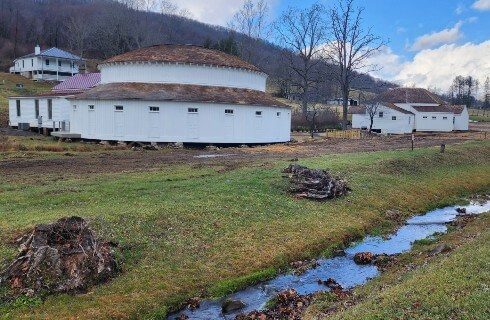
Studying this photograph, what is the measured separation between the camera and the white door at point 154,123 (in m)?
35.5

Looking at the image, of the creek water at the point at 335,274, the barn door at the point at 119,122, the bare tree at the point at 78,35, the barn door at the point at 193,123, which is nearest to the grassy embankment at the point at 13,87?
the barn door at the point at 119,122

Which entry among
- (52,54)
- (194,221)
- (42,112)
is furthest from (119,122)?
(52,54)

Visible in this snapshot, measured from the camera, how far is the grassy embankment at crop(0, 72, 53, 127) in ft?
193

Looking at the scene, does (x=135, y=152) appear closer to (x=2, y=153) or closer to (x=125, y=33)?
(x=2, y=153)

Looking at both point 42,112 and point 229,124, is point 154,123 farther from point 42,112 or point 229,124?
point 42,112

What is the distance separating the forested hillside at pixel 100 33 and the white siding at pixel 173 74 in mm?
43942

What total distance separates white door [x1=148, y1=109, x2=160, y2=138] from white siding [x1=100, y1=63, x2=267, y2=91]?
15.0ft

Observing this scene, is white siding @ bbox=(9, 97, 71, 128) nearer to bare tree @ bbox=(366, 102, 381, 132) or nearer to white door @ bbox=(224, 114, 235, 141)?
white door @ bbox=(224, 114, 235, 141)

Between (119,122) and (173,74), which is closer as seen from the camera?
(119,122)

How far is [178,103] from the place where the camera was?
3594cm

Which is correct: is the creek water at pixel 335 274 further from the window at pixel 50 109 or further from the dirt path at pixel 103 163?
the window at pixel 50 109

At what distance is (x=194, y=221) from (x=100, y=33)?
99.6 metres

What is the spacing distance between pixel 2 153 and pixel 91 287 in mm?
20739

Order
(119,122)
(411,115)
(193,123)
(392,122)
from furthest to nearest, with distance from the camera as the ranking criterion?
(411,115) < (392,122) < (193,123) < (119,122)
